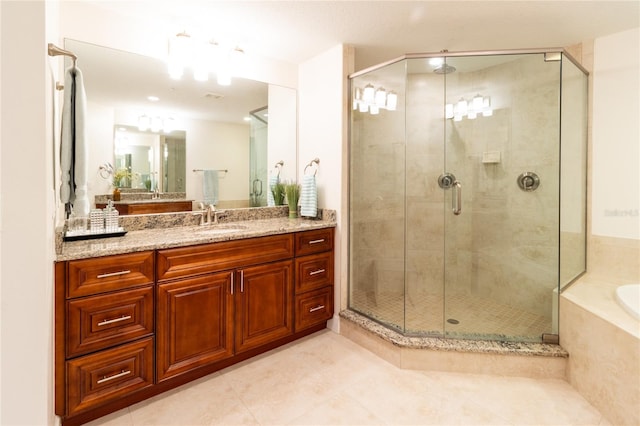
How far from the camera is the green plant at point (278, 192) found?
284 centimetres

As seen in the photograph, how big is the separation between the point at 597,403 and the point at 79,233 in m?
2.96

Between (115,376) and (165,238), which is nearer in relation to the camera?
(115,376)

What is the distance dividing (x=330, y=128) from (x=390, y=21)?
0.85 metres

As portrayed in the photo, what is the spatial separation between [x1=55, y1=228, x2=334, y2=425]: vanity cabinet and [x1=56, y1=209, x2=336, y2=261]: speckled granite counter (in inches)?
1.4

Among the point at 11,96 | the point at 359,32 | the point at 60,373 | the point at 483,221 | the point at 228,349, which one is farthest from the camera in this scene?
the point at 483,221

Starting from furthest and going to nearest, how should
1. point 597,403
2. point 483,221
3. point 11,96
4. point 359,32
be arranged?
point 483,221 < point 359,32 < point 597,403 < point 11,96

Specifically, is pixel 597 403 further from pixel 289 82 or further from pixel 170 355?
pixel 289 82

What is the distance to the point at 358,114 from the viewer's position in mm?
2621

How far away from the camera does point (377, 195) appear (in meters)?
2.62

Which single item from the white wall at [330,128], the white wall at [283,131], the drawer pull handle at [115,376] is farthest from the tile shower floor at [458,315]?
the drawer pull handle at [115,376]

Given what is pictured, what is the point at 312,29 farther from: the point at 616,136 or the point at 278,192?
the point at 616,136

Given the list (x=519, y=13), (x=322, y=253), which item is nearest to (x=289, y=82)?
(x=322, y=253)

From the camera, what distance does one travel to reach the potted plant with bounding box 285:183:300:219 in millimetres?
2783

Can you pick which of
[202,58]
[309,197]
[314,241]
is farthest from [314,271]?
[202,58]
